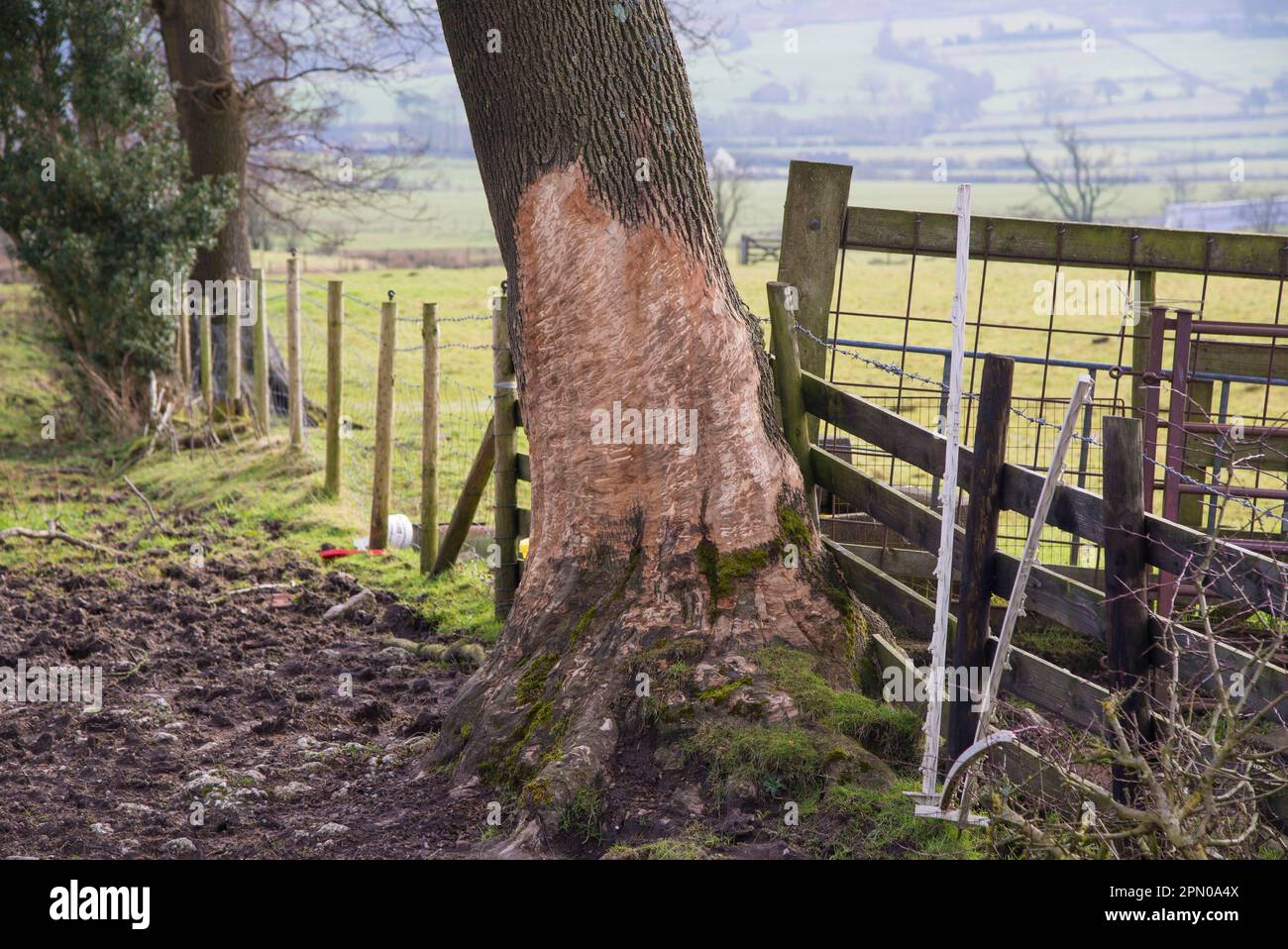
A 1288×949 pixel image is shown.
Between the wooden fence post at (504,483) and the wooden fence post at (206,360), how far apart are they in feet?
22.9

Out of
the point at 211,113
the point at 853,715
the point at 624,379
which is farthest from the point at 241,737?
the point at 211,113

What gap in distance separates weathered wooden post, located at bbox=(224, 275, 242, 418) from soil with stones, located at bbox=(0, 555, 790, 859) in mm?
4715

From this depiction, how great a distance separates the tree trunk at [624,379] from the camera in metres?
4.68

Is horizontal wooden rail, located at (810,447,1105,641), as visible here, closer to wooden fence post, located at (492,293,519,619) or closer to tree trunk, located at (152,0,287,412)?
wooden fence post, located at (492,293,519,619)

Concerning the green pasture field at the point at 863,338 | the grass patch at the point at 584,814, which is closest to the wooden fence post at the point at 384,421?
the green pasture field at the point at 863,338

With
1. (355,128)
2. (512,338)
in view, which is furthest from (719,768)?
(355,128)

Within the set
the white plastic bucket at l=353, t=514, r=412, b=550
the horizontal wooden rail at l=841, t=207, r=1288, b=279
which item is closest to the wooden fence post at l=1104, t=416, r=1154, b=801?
the horizontal wooden rail at l=841, t=207, r=1288, b=279

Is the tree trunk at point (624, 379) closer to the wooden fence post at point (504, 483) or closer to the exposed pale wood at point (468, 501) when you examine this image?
the wooden fence post at point (504, 483)

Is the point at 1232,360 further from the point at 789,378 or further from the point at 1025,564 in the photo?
the point at 1025,564

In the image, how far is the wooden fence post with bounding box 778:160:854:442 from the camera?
5715 mm
